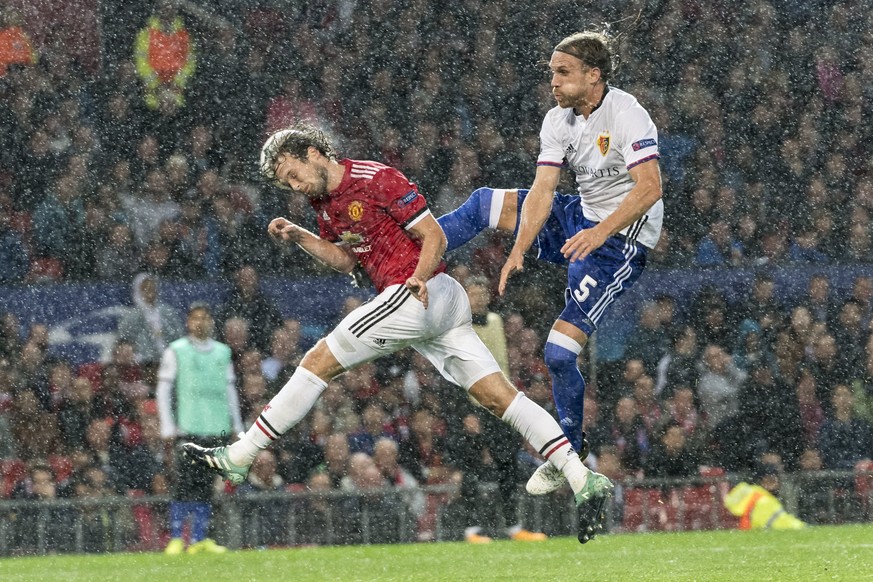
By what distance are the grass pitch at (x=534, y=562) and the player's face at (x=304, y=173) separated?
2053 mm

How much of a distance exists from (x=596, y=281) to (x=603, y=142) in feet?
2.45

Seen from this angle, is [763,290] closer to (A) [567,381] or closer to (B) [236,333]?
(B) [236,333]

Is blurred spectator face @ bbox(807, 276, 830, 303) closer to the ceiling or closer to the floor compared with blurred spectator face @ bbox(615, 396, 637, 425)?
closer to the ceiling

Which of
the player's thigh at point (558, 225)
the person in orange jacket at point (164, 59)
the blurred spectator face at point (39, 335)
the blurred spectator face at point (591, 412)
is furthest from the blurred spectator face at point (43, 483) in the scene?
the player's thigh at point (558, 225)

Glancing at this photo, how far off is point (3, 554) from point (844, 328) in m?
6.94

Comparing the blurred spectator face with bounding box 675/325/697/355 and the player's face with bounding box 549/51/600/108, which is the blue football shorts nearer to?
the player's face with bounding box 549/51/600/108

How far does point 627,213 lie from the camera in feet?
25.7

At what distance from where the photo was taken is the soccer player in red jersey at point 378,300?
7707mm

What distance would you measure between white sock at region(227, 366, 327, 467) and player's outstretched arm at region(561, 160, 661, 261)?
1414 millimetres

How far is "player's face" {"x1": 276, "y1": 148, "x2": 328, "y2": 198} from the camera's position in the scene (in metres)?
7.68

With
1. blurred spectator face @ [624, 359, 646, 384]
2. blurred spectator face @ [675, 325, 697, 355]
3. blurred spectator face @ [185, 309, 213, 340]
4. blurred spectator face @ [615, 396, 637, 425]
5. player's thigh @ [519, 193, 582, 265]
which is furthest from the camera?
blurred spectator face @ [675, 325, 697, 355]

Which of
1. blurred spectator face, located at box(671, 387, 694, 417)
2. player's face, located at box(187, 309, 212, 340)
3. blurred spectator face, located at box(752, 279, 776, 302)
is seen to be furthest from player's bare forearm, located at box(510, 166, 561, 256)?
blurred spectator face, located at box(752, 279, 776, 302)

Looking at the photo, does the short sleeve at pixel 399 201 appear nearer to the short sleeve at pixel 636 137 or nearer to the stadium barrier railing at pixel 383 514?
the short sleeve at pixel 636 137

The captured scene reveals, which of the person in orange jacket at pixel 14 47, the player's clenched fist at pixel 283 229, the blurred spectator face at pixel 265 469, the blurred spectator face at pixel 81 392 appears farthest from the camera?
the person in orange jacket at pixel 14 47
